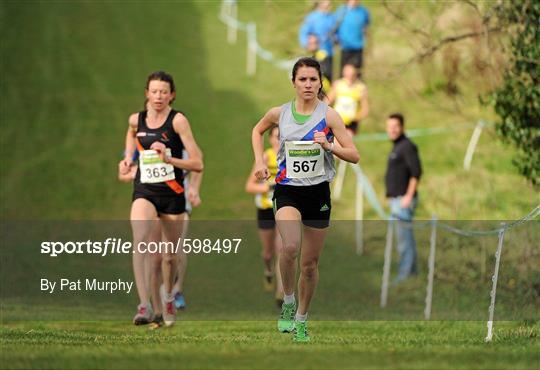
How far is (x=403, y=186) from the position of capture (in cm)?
1712

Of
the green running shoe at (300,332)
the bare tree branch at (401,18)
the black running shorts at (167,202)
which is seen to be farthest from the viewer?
the bare tree branch at (401,18)

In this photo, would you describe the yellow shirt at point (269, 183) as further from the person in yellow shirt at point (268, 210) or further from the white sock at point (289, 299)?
the white sock at point (289, 299)

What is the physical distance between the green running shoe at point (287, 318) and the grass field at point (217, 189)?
399 mm

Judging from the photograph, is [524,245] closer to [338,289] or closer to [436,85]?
[338,289]

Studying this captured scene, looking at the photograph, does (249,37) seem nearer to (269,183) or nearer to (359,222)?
(359,222)

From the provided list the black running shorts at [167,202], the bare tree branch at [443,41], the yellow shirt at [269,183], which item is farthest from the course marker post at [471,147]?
the black running shorts at [167,202]

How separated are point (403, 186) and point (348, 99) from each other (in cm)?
400

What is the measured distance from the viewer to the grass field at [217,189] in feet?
29.0

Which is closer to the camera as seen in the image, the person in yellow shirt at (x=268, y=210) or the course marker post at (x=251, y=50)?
the person in yellow shirt at (x=268, y=210)

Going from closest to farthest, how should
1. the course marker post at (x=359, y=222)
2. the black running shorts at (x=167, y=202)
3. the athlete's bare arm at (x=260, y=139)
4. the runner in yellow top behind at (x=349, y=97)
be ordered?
the athlete's bare arm at (x=260, y=139), the black running shorts at (x=167, y=202), the course marker post at (x=359, y=222), the runner in yellow top behind at (x=349, y=97)

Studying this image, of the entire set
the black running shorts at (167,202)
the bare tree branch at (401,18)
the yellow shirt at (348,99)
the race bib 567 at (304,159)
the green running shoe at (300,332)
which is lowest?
the green running shoe at (300,332)

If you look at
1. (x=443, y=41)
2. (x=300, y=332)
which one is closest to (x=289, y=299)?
(x=300, y=332)

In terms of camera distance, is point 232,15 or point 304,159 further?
point 232,15

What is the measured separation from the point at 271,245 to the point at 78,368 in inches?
318
